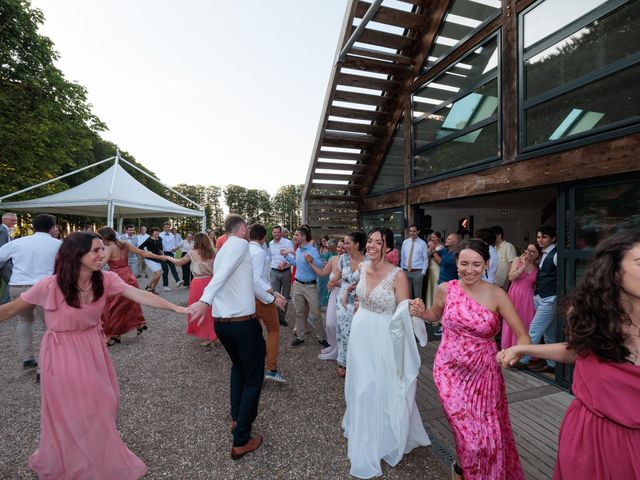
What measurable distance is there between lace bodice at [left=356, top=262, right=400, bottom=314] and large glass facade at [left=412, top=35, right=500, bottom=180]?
11.2ft

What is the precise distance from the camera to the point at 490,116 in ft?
18.1

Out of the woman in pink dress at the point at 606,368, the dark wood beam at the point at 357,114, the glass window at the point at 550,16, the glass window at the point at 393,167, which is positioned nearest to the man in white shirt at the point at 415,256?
the glass window at the point at 393,167

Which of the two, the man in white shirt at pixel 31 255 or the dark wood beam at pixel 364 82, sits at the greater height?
the dark wood beam at pixel 364 82

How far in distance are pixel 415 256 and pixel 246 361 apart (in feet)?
18.1

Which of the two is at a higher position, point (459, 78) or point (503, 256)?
point (459, 78)

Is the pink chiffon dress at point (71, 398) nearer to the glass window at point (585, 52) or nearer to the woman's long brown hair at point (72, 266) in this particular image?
the woman's long brown hair at point (72, 266)

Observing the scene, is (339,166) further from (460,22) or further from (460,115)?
(460,22)

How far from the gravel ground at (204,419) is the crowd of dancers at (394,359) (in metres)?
0.22

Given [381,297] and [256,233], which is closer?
[381,297]

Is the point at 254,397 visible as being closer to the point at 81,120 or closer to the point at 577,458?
the point at 577,458

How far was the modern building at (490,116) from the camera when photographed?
3805mm

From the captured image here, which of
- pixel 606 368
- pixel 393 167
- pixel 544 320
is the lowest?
pixel 544 320

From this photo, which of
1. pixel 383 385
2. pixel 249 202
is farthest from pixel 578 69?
pixel 249 202

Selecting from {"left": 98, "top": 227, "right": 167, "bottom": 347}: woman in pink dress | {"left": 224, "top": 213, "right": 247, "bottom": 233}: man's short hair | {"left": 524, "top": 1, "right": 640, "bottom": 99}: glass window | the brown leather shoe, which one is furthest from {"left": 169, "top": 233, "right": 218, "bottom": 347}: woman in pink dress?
{"left": 524, "top": 1, "right": 640, "bottom": 99}: glass window
